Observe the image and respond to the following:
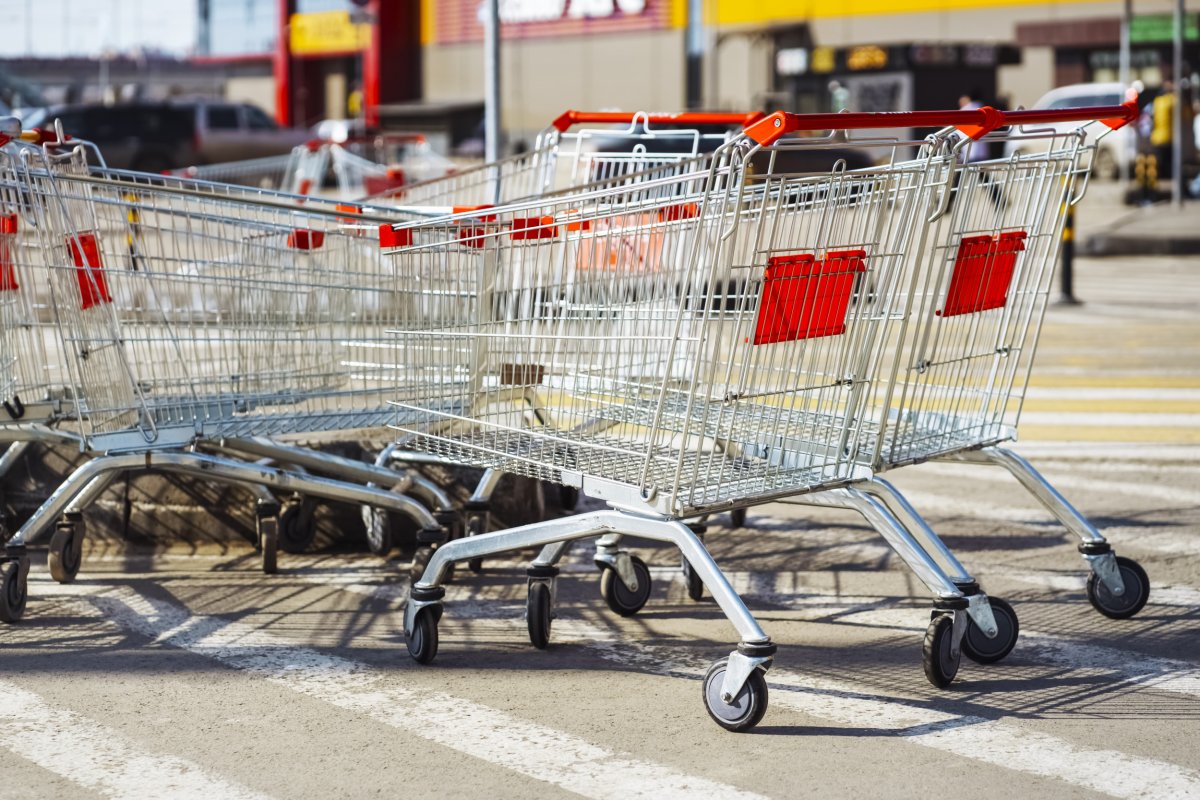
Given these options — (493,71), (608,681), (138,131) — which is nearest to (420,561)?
(608,681)

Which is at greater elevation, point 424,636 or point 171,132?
point 171,132

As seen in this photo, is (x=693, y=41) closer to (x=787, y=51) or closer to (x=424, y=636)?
(x=787, y=51)

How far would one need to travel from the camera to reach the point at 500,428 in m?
4.89

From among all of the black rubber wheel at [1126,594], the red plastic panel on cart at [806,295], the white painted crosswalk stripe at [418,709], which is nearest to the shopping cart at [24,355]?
the white painted crosswalk stripe at [418,709]

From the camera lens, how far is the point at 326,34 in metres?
58.8

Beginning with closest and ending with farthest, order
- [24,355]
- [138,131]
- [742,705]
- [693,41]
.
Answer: [742,705]
[24,355]
[138,131]
[693,41]

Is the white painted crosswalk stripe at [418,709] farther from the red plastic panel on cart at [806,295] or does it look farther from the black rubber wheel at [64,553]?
the red plastic panel on cart at [806,295]

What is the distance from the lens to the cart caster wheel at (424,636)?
475cm

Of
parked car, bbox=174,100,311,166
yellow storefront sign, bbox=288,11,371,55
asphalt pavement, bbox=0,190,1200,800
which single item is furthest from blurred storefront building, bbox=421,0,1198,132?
asphalt pavement, bbox=0,190,1200,800

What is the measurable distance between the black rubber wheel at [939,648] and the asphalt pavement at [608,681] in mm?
71

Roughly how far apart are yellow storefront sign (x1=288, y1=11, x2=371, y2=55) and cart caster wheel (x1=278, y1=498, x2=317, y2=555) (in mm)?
51974

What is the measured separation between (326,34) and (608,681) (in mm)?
56733

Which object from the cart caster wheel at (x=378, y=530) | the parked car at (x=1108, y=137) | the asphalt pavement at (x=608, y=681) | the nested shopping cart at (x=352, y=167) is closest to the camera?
the asphalt pavement at (x=608, y=681)

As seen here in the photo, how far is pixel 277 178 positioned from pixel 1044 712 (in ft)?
80.0
